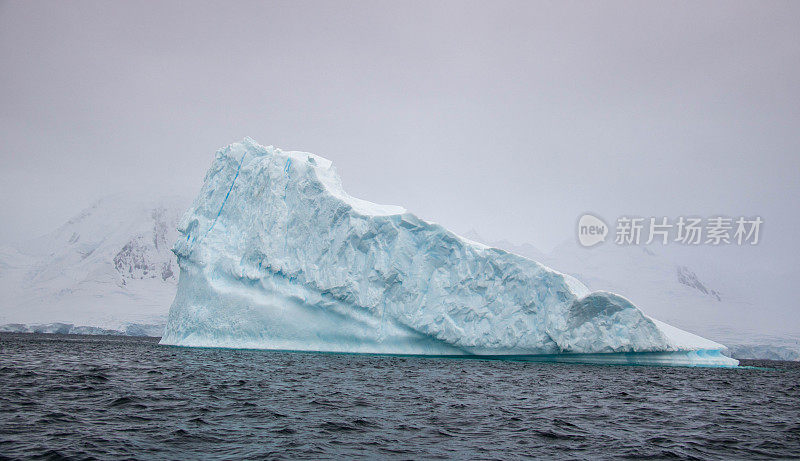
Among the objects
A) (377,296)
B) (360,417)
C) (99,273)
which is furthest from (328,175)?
(99,273)

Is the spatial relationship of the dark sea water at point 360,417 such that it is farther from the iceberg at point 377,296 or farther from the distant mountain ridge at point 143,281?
the distant mountain ridge at point 143,281

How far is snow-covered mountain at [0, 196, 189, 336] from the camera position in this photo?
6612 cm

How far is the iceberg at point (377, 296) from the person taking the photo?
25.7 m

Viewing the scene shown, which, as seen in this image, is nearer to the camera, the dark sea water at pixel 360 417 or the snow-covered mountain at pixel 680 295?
the dark sea water at pixel 360 417

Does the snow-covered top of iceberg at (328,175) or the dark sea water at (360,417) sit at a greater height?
the snow-covered top of iceberg at (328,175)

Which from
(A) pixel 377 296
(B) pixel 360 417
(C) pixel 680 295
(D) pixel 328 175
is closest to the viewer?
(B) pixel 360 417

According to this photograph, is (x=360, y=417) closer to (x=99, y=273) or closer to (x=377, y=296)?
(x=377, y=296)

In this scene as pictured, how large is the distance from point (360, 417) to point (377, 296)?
1652 centimetres

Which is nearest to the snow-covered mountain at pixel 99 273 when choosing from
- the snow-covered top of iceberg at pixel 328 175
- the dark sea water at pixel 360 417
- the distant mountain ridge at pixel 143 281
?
the distant mountain ridge at pixel 143 281

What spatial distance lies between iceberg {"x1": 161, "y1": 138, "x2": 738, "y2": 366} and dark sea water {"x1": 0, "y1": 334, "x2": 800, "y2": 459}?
9.34 m

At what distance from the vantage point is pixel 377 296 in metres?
26.1

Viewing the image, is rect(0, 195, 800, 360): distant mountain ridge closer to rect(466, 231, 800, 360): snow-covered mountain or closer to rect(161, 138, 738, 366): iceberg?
rect(466, 231, 800, 360): snow-covered mountain

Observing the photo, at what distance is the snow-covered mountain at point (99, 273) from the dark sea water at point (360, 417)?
56.1 m

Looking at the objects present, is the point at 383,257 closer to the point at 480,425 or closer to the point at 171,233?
the point at 480,425
